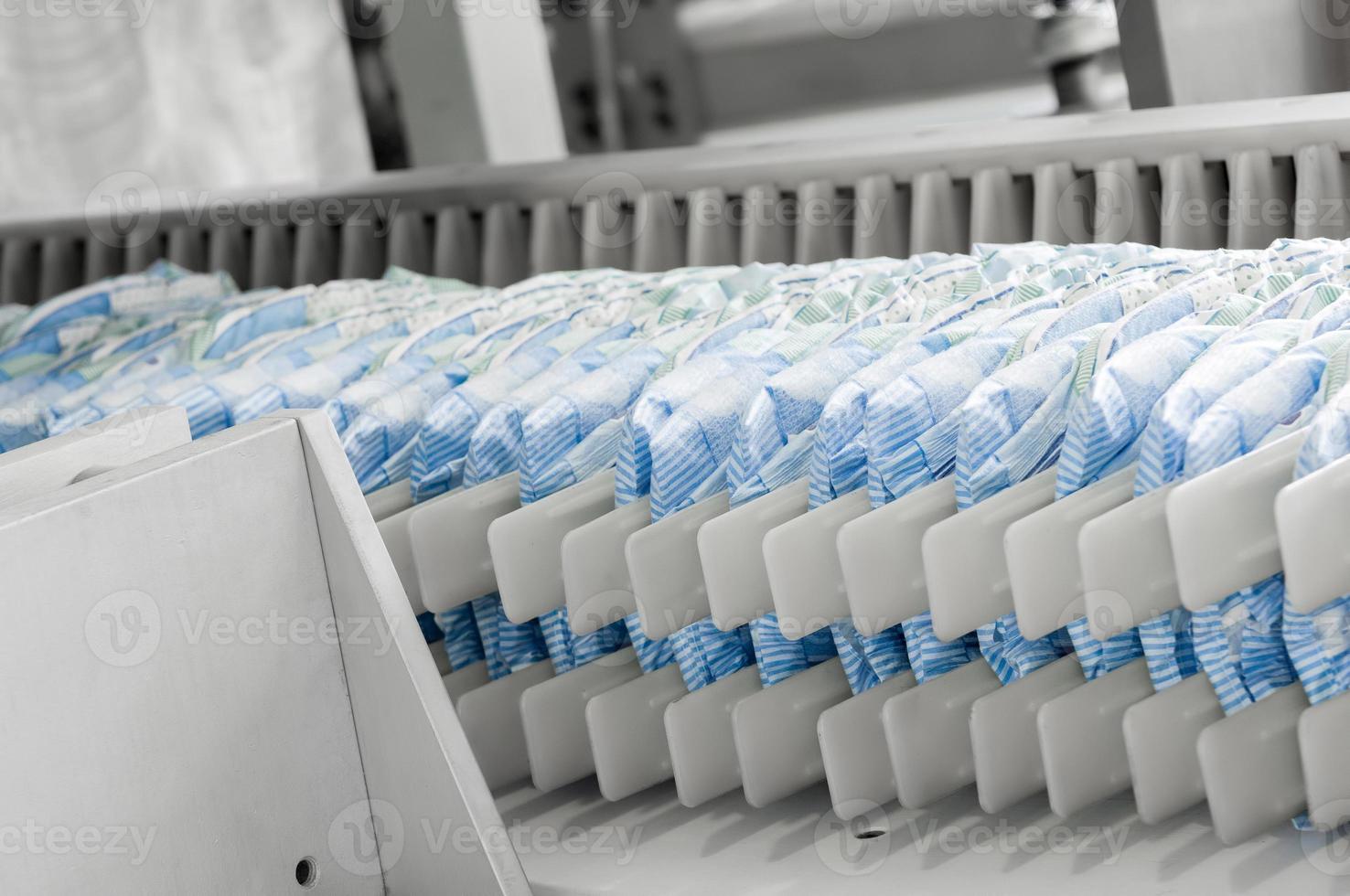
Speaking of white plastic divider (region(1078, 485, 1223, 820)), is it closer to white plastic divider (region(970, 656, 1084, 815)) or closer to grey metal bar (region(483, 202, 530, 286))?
white plastic divider (region(970, 656, 1084, 815))

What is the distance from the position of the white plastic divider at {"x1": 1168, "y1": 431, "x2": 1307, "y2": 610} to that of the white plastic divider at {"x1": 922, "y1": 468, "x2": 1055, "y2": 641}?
Result: 0.43 feet

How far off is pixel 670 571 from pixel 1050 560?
1.02ft

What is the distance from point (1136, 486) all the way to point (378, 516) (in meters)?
0.69

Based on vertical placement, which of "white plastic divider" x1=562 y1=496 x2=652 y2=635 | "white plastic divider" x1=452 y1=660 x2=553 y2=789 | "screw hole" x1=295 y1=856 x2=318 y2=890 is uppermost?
"white plastic divider" x1=562 y1=496 x2=652 y2=635

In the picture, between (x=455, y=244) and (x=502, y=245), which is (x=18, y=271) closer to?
(x=455, y=244)

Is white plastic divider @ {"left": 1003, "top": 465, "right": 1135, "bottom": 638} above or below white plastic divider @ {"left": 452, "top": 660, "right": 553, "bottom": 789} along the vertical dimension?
above

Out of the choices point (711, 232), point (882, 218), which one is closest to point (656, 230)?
point (711, 232)

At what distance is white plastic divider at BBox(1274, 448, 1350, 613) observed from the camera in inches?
34.6

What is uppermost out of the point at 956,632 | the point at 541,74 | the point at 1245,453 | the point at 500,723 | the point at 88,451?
the point at 541,74

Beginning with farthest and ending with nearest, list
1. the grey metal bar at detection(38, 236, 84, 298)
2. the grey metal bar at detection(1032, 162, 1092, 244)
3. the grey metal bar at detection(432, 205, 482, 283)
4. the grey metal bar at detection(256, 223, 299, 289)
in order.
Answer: the grey metal bar at detection(38, 236, 84, 298)
the grey metal bar at detection(256, 223, 299, 289)
the grey metal bar at detection(432, 205, 482, 283)
the grey metal bar at detection(1032, 162, 1092, 244)

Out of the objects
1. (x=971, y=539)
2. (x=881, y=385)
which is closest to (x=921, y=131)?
(x=881, y=385)

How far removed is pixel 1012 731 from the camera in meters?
1.09

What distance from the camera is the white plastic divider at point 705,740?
120cm

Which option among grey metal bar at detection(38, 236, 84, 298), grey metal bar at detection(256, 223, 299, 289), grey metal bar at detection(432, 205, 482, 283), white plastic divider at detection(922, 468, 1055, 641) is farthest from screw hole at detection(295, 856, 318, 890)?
grey metal bar at detection(38, 236, 84, 298)
